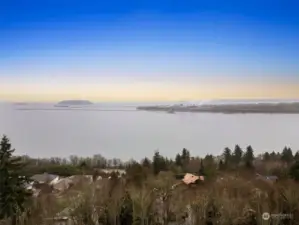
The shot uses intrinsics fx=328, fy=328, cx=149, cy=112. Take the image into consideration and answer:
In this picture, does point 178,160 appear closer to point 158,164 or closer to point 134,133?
point 158,164

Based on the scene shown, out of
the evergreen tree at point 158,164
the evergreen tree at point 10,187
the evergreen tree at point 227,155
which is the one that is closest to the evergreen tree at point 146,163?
the evergreen tree at point 158,164

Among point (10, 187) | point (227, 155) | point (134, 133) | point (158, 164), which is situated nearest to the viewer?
point (10, 187)

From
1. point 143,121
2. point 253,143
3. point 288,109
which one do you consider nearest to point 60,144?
point 143,121

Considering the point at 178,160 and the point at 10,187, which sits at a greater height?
the point at 10,187

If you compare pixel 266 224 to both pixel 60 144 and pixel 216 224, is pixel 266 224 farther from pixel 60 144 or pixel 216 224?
pixel 60 144

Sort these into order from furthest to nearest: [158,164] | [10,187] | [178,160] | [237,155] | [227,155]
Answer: [237,155], [227,155], [178,160], [158,164], [10,187]

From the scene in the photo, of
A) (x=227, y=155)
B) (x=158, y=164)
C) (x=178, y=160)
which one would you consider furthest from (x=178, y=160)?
(x=227, y=155)
